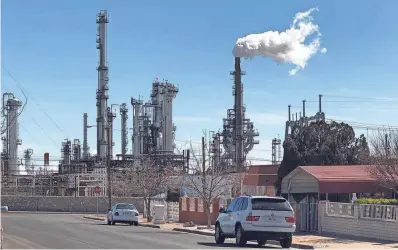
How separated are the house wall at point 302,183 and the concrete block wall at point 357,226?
5236 mm

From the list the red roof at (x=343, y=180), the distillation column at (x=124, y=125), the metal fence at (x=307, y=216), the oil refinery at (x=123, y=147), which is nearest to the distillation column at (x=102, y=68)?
the oil refinery at (x=123, y=147)

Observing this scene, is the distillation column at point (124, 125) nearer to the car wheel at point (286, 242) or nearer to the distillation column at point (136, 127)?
the distillation column at point (136, 127)

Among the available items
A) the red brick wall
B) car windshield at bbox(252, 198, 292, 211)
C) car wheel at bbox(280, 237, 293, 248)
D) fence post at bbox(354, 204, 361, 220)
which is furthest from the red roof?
car windshield at bbox(252, 198, 292, 211)

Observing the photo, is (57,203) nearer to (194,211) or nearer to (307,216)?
(194,211)

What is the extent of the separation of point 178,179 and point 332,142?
13.7 meters

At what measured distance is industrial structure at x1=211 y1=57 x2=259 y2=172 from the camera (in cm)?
6731

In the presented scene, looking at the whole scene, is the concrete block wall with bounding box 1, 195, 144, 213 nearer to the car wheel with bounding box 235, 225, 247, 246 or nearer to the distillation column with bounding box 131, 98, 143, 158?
the distillation column with bounding box 131, 98, 143, 158

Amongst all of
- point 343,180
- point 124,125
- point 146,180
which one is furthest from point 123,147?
point 343,180

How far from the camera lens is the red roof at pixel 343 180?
109 feet

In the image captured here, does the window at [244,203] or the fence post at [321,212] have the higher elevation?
the window at [244,203]

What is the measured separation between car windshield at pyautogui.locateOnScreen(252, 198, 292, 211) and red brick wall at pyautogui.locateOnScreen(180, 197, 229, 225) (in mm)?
16873

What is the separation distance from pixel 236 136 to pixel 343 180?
36.2 metres

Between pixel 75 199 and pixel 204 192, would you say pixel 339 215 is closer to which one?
pixel 204 192

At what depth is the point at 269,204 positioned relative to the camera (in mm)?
22328
